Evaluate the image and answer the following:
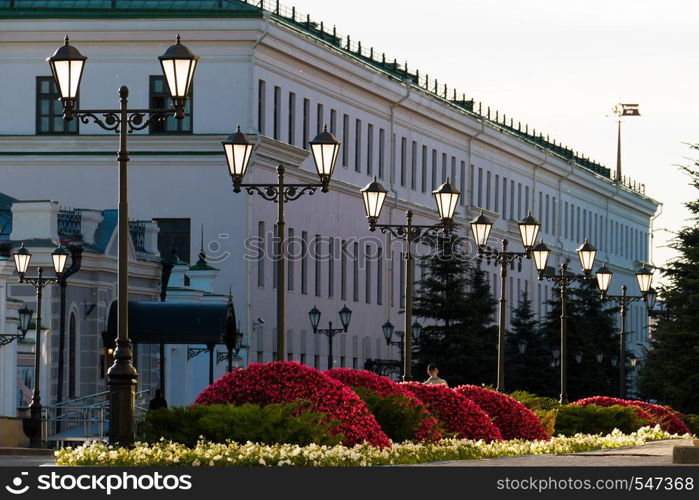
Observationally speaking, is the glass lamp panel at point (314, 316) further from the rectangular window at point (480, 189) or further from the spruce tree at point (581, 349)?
the rectangular window at point (480, 189)

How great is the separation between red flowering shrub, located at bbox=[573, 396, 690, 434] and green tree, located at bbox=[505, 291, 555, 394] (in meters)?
31.4

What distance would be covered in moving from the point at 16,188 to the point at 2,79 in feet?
11.8

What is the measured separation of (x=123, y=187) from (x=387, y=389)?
6.52 meters

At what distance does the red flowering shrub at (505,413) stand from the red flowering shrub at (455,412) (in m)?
1.88

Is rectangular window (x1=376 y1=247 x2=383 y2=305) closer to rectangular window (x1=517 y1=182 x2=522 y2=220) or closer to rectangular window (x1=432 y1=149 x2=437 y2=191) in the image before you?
rectangular window (x1=432 y1=149 x2=437 y2=191)

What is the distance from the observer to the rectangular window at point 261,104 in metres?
70.1

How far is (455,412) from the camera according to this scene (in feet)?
109

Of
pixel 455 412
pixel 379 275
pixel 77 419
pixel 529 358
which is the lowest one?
pixel 77 419

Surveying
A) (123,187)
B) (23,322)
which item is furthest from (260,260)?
(123,187)

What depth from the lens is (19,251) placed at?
4681cm

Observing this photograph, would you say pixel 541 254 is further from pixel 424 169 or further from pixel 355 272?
pixel 424 169

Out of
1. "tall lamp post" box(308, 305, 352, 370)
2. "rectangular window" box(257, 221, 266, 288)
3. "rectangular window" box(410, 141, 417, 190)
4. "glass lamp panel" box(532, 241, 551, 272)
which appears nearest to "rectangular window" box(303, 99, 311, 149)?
"rectangular window" box(257, 221, 266, 288)

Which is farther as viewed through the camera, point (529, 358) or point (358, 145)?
point (529, 358)

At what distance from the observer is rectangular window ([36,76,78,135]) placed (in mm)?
71000
